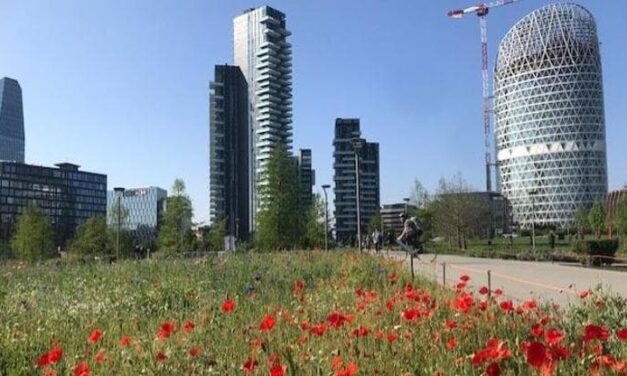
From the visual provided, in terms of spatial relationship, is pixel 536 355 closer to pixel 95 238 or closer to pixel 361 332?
pixel 361 332

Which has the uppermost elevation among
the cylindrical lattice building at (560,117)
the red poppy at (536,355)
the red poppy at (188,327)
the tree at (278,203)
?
the cylindrical lattice building at (560,117)

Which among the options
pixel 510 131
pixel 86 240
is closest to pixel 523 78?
pixel 510 131

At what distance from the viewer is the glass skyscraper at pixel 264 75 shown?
12750 centimetres

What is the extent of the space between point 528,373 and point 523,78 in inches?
6759

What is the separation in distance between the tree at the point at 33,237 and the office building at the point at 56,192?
65.2 metres

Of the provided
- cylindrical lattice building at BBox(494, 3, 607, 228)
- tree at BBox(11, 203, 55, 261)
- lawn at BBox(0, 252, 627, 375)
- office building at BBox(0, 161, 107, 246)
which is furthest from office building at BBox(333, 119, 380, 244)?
lawn at BBox(0, 252, 627, 375)

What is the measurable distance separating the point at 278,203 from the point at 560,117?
132945 mm

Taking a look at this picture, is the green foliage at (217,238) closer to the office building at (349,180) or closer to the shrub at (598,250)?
the office building at (349,180)

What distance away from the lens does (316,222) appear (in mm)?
55688

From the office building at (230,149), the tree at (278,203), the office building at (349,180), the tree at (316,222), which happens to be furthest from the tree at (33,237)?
the office building at (230,149)

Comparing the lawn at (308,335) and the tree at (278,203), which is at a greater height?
the tree at (278,203)

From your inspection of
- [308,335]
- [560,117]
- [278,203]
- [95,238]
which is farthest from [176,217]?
[560,117]

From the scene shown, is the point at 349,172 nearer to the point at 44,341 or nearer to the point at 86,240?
the point at 86,240

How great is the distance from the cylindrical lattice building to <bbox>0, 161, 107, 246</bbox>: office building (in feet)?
336
